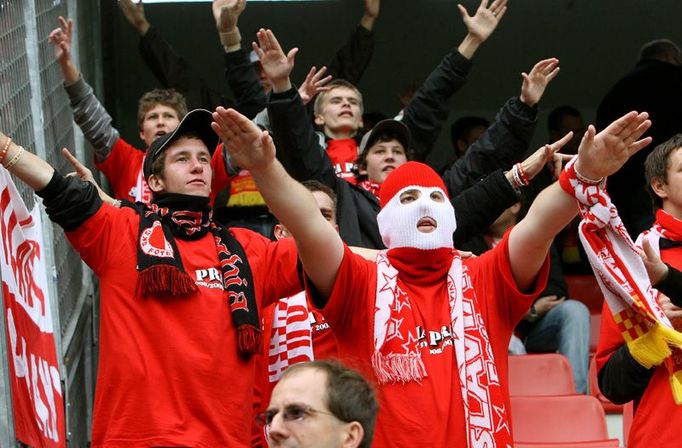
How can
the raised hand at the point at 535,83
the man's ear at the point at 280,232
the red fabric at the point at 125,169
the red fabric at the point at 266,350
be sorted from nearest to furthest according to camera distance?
the red fabric at the point at 266,350
the man's ear at the point at 280,232
the raised hand at the point at 535,83
the red fabric at the point at 125,169

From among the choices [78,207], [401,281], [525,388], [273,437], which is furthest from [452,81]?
[273,437]

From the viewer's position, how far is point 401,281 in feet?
15.6

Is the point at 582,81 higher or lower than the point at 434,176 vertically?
higher

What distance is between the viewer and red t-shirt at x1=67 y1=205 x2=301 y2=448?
441 centimetres

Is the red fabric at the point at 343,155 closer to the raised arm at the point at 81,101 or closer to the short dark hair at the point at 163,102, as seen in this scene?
the short dark hair at the point at 163,102

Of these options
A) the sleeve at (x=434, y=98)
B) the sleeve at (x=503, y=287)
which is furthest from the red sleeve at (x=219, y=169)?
the sleeve at (x=503, y=287)

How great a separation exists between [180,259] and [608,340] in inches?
64.0

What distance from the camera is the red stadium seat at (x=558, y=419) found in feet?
21.5

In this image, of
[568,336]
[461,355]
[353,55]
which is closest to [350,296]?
[461,355]

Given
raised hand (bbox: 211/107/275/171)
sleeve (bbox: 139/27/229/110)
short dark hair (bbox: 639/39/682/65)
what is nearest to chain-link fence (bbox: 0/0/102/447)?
sleeve (bbox: 139/27/229/110)

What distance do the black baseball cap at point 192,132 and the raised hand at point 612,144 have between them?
160 centimetres

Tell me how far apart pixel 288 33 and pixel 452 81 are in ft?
9.37

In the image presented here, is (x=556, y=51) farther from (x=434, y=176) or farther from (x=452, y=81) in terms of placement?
(x=434, y=176)

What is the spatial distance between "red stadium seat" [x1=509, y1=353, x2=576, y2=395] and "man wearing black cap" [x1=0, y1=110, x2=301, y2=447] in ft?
8.59
